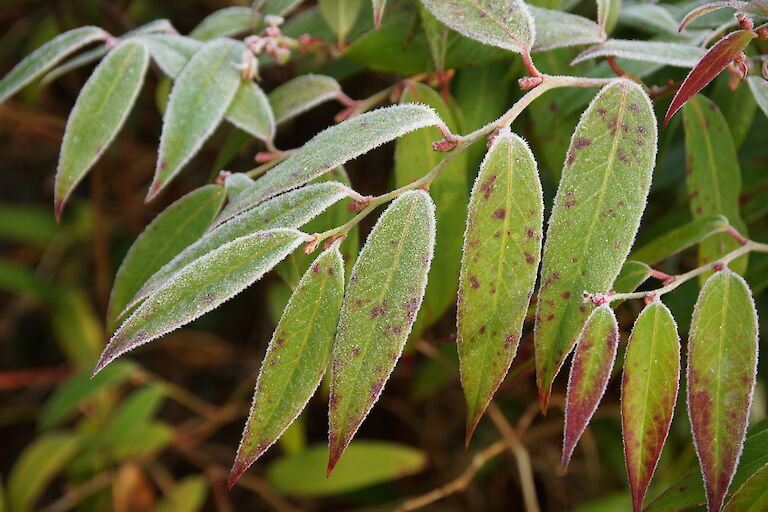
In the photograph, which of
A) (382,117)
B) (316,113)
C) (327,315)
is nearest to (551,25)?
(382,117)

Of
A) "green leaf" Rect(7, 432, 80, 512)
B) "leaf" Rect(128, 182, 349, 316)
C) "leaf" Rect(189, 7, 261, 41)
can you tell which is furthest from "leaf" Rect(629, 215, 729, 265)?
"green leaf" Rect(7, 432, 80, 512)

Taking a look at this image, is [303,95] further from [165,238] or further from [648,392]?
[648,392]

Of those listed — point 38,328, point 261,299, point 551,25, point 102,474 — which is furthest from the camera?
point 38,328

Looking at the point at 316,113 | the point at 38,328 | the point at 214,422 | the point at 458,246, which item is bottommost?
the point at 38,328

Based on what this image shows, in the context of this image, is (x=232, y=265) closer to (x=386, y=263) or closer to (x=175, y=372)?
(x=386, y=263)

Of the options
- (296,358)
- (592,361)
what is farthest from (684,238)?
(296,358)

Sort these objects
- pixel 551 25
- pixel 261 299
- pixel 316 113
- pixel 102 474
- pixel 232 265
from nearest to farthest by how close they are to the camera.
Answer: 1. pixel 232 265
2. pixel 551 25
3. pixel 102 474
4. pixel 316 113
5. pixel 261 299

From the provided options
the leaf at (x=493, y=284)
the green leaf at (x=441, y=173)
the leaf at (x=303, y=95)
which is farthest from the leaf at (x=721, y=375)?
the leaf at (x=303, y=95)
